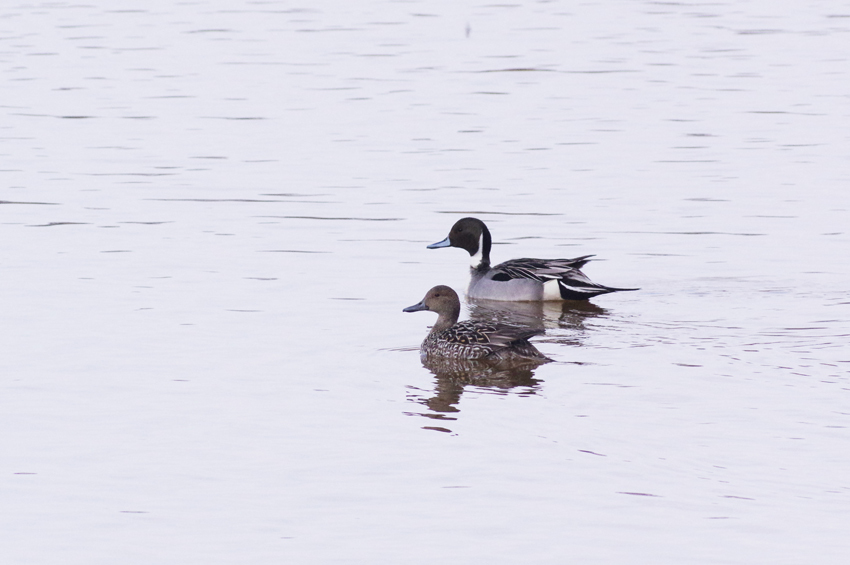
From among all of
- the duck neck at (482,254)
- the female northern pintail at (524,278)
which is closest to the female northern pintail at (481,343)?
the female northern pintail at (524,278)

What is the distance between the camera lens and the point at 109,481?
307 inches

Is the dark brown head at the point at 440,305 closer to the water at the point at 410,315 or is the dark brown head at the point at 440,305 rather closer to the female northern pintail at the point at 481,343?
the water at the point at 410,315

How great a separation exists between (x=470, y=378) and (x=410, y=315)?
210 centimetres

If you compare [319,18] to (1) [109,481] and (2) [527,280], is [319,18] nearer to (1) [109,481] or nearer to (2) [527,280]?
(2) [527,280]

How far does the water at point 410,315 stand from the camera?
23.7ft

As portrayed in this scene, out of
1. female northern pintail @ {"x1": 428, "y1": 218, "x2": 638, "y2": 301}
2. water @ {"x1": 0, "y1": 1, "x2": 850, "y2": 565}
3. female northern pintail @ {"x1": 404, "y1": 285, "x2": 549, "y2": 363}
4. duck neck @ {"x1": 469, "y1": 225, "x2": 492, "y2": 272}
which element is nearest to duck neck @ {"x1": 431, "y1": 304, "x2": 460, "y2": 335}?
water @ {"x1": 0, "y1": 1, "x2": 850, "y2": 565}

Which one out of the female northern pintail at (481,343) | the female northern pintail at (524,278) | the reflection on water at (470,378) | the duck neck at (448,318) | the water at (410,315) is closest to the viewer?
the water at (410,315)

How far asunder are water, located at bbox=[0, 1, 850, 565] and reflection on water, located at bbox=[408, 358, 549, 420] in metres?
0.06

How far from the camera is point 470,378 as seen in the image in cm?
1024

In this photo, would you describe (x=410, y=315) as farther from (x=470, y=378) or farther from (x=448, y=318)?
(x=470, y=378)

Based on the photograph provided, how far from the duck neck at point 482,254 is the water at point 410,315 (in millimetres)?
298

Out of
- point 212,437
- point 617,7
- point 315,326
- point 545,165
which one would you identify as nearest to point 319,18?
point 617,7

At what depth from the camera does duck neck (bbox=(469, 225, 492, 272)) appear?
45.8 feet

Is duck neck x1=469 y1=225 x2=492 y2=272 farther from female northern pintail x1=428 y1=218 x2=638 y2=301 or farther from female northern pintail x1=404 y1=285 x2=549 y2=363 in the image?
female northern pintail x1=404 y1=285 x2=549 y2=363
